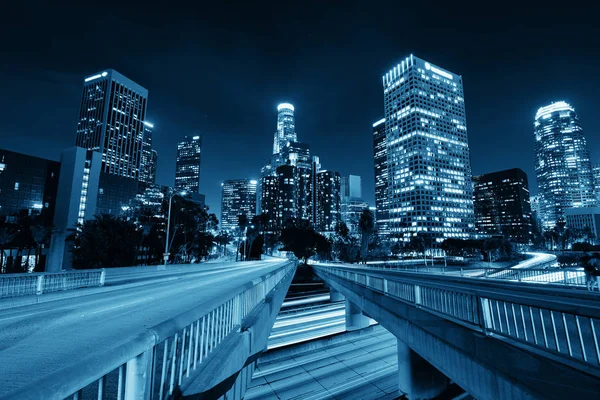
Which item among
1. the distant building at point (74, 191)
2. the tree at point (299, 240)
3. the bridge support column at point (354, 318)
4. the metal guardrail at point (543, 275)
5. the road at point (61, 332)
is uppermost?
the distant building at point (74, 191)

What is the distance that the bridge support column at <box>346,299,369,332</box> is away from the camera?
34.7 m

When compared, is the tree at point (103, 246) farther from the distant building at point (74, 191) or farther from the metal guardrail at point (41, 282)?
the distant building at point (74, 191)

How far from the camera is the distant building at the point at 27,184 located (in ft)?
237

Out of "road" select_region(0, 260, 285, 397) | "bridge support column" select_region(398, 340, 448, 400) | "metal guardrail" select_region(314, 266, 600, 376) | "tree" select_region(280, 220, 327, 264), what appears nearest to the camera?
"road" select_region(0, 260, 285, 397)

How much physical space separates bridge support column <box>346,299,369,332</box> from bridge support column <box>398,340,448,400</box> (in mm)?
16534

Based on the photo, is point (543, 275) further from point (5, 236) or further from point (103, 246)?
point (5, 236)

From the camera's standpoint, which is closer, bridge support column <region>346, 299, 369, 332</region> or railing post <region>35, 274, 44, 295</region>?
railing post <region>35, 274, 44, 295</region>

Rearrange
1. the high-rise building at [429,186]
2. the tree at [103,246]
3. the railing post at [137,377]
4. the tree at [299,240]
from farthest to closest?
the high-rise building at [429,186]
the tree at [299,240]
the tree at [103,246]
the railing post at [137,377]

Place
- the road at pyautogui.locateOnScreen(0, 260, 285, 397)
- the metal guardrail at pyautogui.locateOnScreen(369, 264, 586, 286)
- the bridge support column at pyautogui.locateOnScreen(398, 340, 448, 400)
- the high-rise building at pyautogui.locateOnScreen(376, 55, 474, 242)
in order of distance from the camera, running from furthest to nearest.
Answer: the high-rise building at pyautogui.locateOnScreen(376, 55, 474, 242) → the metal guardrail at pyautogui.locateOnScreen(369, 264, 586, 286) → the bridge support column at pyautogui.locateOnScreen(398, 340, 448, 400) → the road at pyautogui.locateOnScreen(0, 260, 285, 397)

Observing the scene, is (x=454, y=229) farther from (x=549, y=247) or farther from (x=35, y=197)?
(x=35, y=197)

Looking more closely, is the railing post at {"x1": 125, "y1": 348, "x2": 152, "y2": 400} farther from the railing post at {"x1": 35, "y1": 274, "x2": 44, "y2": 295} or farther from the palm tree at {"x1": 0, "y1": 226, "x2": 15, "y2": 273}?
Result: the palm tree at {"x1": 0, "y1": 226, "x2": 15, "y2": 273}

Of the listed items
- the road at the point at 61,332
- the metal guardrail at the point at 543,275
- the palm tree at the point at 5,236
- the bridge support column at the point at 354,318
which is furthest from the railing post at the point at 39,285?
the palm tree at the point at 5,236

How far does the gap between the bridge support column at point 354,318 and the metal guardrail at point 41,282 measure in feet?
86.9

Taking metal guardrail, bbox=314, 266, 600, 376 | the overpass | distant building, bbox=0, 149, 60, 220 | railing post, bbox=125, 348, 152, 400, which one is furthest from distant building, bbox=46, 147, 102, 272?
railing post, bbox=125, 348, 152, 400
